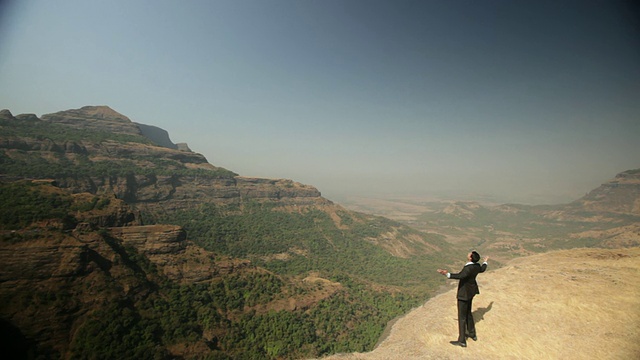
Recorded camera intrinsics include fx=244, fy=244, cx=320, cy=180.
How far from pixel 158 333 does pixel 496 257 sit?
5325 inches

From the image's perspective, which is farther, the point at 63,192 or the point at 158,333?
the point at 63,192

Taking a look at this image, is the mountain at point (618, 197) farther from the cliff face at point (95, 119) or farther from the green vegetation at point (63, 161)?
the cliff face at point (95, 119)

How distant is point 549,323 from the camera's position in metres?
10.5

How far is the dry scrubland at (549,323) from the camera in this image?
8.88 m

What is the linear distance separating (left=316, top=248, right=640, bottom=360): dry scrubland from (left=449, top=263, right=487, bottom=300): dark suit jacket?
2517 millimetres

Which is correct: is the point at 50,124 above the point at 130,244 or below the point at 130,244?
above

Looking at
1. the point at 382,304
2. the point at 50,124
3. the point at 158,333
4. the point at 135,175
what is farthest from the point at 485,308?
the point at 50,124

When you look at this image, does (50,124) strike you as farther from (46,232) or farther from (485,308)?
(485,308)

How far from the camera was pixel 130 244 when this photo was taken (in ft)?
119

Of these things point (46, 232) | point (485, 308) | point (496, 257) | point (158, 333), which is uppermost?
Result: point (485, 308)

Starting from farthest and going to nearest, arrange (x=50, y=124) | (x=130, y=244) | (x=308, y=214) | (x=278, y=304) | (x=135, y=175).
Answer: (x=308, y=214) < (x=50, y=124) < (x=135, y=175) < (x=278, y=304) < (x=130, y=244)

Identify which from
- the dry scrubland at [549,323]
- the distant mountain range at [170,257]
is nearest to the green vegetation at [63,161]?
the distant mountain range at [170,257]

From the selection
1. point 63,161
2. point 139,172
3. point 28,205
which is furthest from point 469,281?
point 63,161

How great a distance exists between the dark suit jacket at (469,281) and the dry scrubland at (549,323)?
8.26ft
